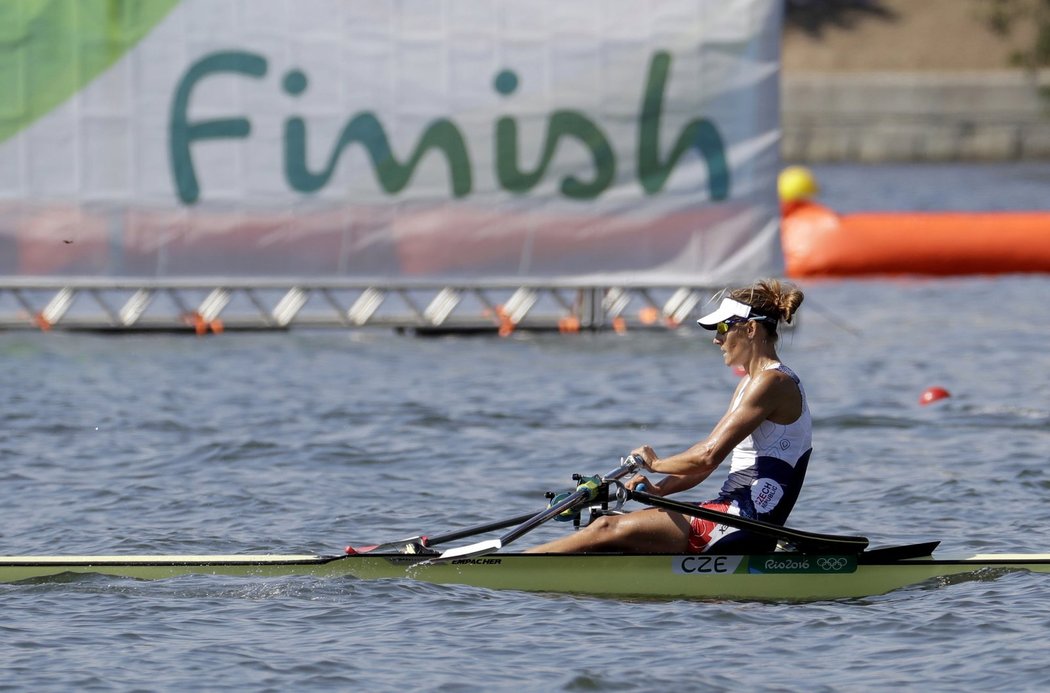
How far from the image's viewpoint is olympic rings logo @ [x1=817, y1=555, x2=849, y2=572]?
9820 millimetres

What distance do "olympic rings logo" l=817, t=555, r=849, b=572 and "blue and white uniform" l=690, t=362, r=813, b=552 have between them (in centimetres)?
30

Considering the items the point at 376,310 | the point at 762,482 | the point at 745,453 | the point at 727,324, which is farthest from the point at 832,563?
Result: the point at 376,310

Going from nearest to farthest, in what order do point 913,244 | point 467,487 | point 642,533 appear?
point 642,533, point 467,487, point 913,244

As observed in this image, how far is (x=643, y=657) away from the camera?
8977 mm

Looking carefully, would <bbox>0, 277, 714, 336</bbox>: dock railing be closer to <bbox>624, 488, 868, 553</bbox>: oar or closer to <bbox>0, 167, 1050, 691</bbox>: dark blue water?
<bbox>0, 167, 1050, 691</bbox>: dark blue water

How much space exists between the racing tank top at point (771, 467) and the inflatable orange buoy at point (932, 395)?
7521mm

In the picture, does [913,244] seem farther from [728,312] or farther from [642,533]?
[642,533]

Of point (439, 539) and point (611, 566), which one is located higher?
Answer: point (439, 539)

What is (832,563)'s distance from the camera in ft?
32.3

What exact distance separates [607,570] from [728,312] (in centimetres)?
149

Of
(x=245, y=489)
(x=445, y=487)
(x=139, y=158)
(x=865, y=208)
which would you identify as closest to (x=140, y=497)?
(x=245, y=489)

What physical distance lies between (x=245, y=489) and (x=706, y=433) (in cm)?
422

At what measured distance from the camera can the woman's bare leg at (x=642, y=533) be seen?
9.74 metres

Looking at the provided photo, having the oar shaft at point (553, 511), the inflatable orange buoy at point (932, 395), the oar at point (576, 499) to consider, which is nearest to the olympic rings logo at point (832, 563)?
the oar at point (576, 499)
